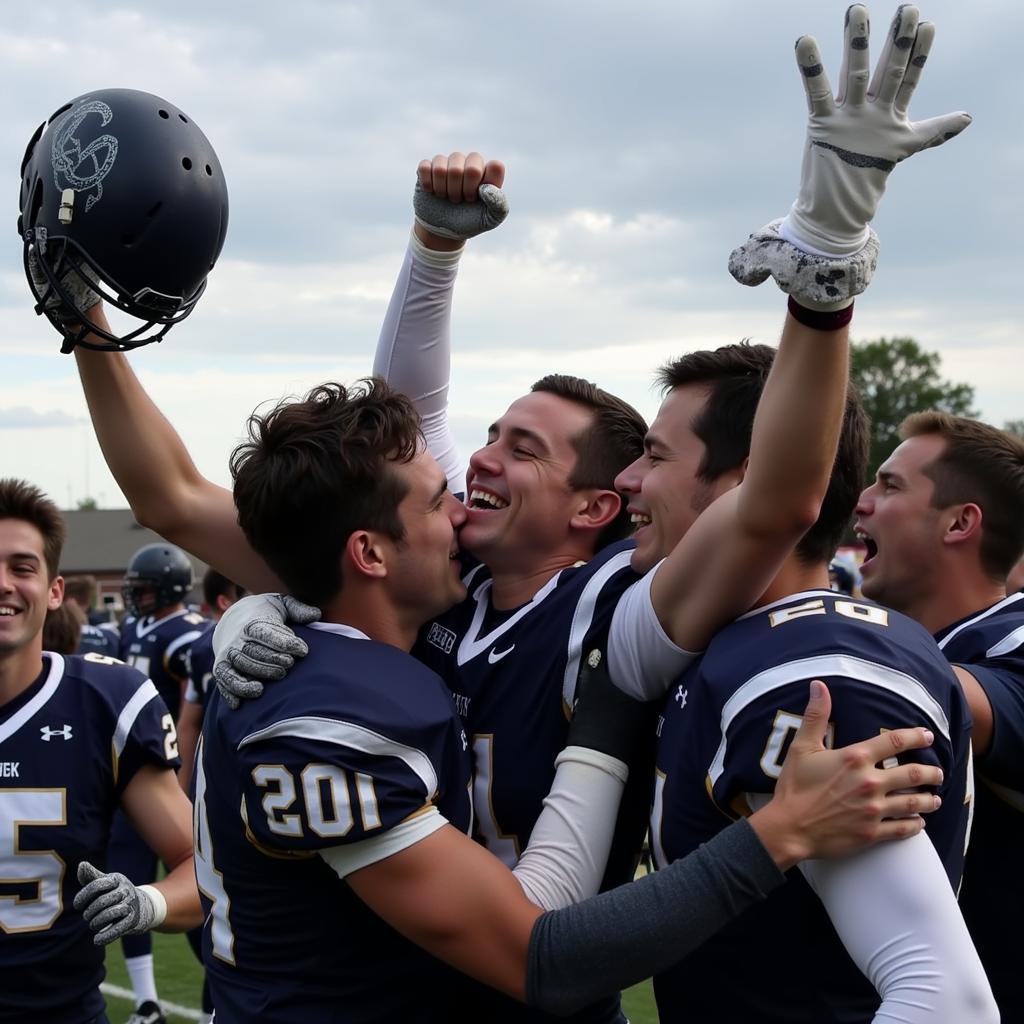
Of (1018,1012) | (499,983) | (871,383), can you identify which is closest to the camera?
(499,983)

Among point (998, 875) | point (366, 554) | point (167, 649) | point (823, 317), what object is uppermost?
point (823, 317)

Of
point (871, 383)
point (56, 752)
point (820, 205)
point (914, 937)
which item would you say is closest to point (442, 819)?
point (914, 937)

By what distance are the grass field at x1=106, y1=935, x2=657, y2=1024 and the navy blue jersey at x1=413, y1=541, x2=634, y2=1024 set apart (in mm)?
4186

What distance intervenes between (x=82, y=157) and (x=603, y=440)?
1.44m

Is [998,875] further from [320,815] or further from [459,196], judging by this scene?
[459,196]

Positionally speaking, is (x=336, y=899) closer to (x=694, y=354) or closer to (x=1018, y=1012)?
(x=694, y=354)

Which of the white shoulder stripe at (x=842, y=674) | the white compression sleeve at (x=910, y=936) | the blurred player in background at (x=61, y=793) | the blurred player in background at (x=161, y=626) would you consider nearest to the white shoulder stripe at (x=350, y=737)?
the white shoulder stripe at (x=842, y=674)

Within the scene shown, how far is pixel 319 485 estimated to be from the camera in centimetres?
266

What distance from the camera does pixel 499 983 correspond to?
2.22 m

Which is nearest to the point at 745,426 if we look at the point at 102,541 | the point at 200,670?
the point at 200,670

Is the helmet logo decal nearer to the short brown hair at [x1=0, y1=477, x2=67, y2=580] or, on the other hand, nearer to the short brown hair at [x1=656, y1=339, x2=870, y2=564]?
the short brown hair at [x1=656, y1=339, x2=870, y2=564]

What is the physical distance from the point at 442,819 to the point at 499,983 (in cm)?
31

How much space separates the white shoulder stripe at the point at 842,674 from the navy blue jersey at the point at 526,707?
0.58 metres

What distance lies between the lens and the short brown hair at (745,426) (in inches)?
96.3
